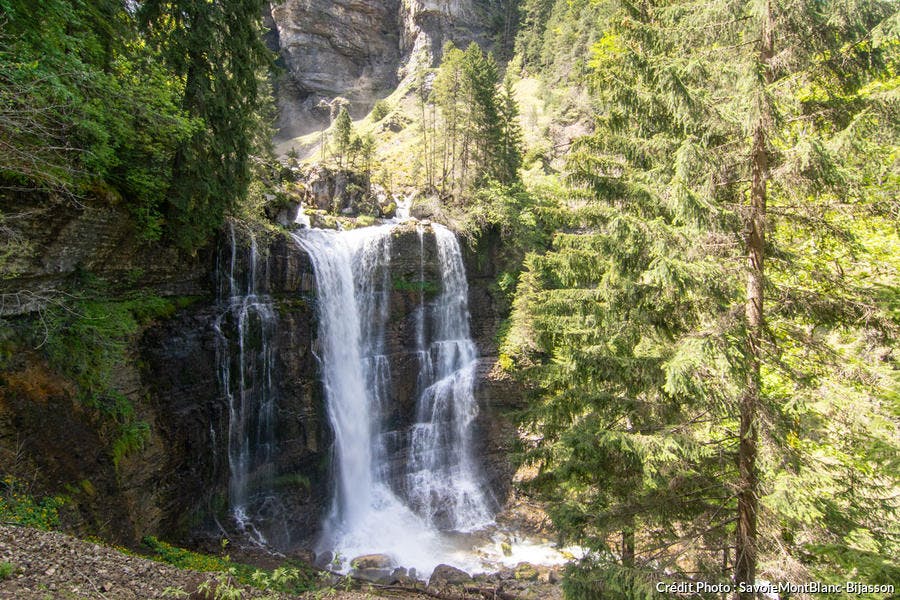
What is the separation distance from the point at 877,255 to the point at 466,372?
15072 millimetres

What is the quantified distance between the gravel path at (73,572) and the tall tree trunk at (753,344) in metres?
7.07

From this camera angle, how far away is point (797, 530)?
521cm

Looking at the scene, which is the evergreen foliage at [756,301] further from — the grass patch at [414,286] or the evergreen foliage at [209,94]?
the grass patch at [414,286]

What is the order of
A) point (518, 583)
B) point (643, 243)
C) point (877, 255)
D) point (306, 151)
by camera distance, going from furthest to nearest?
1. point (306, 151)
2. point (518, 583)
3. point (877, 255)
4. point (643, 243)

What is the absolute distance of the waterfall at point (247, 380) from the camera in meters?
14.8

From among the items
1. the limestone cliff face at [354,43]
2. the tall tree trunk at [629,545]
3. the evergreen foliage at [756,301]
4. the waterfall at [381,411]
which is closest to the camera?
the evergreen foliage at [756,301]

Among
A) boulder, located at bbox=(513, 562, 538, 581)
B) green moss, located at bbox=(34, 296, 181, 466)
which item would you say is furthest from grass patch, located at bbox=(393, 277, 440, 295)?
boulder, located at bbox=(513, 562, 538, 581)

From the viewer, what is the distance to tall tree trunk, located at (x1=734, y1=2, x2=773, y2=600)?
526 cm

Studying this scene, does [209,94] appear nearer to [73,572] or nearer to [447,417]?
[73,572]

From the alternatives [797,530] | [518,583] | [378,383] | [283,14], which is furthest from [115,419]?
[283,14]

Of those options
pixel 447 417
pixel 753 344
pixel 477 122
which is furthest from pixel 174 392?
pixel 477 122

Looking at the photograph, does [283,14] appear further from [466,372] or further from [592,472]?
[592,472]

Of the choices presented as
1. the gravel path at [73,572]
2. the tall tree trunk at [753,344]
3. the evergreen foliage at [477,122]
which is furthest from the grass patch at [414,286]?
the tall tree trunk at [753,344]

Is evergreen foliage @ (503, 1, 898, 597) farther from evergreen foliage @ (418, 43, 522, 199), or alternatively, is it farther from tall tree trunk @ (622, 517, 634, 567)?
evergreen foliage @ (418, 43, 522, 199)
